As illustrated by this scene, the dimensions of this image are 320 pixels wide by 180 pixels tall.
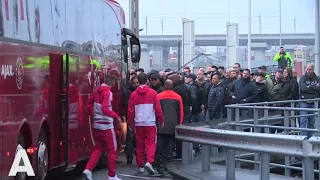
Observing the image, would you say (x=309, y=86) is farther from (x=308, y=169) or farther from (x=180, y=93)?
(x=308, y=169)

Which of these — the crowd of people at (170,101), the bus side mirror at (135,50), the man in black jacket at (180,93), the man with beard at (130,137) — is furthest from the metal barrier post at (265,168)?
the bus side mirror at (135,50)

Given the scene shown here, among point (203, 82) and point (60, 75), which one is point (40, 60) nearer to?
point (60, 75)

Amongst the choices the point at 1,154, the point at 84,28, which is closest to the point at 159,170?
the point at 84,28

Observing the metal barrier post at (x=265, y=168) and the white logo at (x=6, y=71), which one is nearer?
the white logo at (x=6, y=71)

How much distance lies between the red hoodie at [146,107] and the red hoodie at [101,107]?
1.34 metres

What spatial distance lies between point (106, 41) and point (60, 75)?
13.1ft

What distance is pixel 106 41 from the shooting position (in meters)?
15.4

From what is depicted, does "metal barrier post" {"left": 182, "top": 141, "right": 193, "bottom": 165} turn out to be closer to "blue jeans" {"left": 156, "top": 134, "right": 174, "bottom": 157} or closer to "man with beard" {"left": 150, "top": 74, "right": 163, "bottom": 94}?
"blue jeans" {"left": 156, "top": 134, "right": 174, "bottom": 157}

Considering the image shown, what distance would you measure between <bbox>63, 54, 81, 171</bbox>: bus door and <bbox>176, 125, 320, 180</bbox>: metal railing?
217 centimetres

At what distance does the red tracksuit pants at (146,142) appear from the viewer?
13.5 metres

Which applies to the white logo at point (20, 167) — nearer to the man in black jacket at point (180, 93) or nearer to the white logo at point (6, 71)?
the white logo at point (6, 71)

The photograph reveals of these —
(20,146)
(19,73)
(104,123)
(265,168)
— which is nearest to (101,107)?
(104,123)

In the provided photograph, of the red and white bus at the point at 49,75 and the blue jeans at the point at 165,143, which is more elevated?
the red and white bus at the point at 49,75

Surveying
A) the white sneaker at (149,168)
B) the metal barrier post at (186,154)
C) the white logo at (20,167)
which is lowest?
the white sneaker at (149,168)
